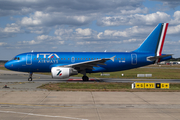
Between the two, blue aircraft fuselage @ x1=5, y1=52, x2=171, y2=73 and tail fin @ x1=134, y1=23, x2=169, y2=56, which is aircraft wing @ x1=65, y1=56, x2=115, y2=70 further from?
tail fin @ x1=134, y1=23, x2=169, y2=56

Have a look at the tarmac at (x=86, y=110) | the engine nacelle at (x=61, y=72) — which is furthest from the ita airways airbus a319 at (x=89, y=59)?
the tarmac at (x=86, y=110)

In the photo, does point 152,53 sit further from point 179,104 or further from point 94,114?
point 94,114

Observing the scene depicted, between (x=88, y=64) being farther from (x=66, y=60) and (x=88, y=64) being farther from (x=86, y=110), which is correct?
(x=86, y=110)

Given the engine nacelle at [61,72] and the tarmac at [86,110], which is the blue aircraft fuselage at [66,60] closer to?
the engine nacelle at [61,72]

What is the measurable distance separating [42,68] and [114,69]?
37.8 ft

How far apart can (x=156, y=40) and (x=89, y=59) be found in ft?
38.7

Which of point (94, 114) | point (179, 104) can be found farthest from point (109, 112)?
point (179, 104)

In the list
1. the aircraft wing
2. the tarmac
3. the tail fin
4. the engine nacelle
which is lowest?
the tarmac

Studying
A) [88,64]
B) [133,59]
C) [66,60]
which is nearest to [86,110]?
[88,64]

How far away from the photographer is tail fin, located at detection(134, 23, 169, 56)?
34625 mm

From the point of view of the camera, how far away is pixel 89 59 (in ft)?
109

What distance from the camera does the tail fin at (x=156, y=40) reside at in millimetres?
34625

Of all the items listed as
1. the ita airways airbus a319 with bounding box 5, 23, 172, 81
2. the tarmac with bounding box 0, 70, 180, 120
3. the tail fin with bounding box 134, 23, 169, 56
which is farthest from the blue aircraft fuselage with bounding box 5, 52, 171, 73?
the tarmac with bounding box 0, 70, 180, 120

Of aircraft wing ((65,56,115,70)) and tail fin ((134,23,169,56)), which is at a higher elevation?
tail fin ((134,23,169,56))
